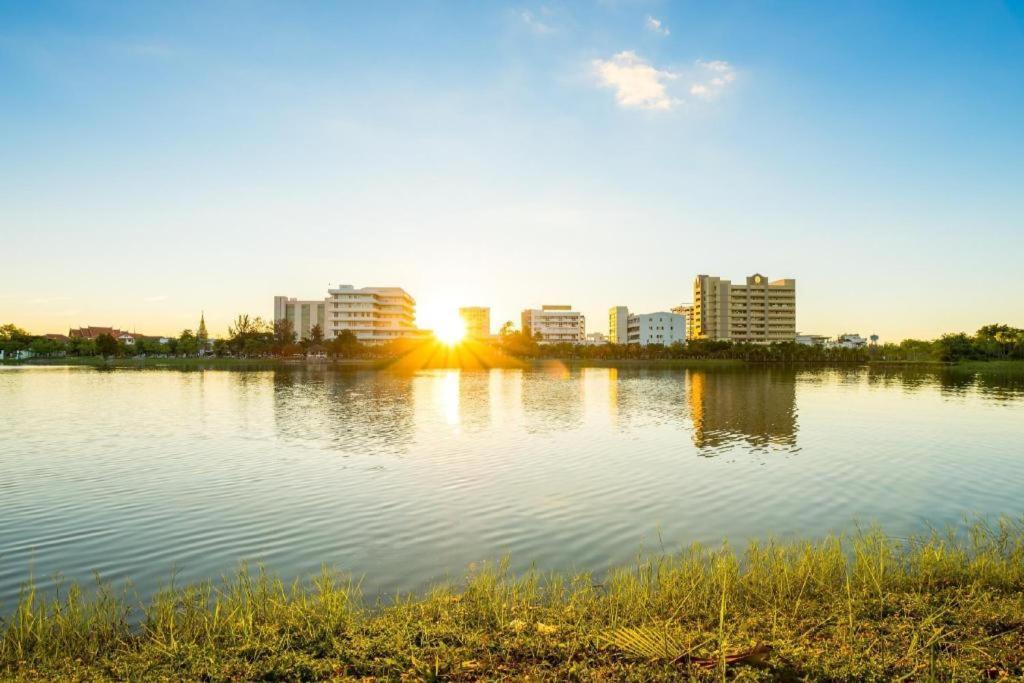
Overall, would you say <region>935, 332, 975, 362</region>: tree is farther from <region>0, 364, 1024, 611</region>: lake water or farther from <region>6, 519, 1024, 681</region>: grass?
<region>6, 519, 1024, 681</region>: grass

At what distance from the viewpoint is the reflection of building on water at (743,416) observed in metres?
31.4

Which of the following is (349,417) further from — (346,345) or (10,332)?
(10,332)

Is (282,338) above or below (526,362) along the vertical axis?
above

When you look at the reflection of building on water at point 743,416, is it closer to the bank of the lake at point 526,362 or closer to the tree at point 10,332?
the bank of the lake at point 526,362

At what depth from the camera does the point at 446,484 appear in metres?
21.3

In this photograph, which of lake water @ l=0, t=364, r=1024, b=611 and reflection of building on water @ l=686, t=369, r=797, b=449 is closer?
lake water @ l=0, t=364, r=1024, b=611

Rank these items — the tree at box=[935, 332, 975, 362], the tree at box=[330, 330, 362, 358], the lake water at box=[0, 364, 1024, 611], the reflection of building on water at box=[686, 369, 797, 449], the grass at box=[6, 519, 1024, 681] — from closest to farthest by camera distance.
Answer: the grass at box=[6, 519, 1024, 681], the lake water at box=[0, 364, 1024, 611], the reflection of building on water at box=[686, 369, 797, 449], the tree at box=[935, 332, 975, 362], the tree at box=[330, 330, 362, 358]

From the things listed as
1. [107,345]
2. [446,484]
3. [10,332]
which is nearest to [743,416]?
[446,484]

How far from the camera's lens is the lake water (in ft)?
46.3

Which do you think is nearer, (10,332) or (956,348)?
(956,348)

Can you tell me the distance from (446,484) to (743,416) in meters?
26.9

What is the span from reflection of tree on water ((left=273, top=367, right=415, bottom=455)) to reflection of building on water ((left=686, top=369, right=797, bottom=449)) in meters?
15.7

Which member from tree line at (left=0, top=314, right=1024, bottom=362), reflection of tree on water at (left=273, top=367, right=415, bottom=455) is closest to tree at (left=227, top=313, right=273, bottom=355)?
tree line at (left=0, top=314, right=1024, bottom=362)

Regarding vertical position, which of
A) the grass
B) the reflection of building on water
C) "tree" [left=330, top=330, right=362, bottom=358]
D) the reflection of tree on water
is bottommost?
the reflection of building on water
